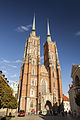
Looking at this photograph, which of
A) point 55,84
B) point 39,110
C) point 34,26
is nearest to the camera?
point 39,110

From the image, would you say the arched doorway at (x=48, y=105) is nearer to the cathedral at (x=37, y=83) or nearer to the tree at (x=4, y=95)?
the cathedral at (x=37, y=83)

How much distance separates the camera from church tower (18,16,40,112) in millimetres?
35844

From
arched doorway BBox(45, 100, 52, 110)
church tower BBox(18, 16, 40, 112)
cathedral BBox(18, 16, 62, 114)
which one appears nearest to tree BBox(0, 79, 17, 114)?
church tower BBox(18, 16, 40, 112)

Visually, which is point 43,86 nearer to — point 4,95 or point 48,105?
point 48,105

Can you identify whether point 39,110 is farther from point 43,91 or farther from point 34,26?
point 34,26

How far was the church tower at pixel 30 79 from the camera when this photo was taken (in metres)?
35.8

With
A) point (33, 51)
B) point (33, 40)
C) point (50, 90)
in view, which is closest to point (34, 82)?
point (50, 90)

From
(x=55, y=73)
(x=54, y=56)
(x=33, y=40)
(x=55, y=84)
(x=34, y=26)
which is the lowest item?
(x=55, y=84)

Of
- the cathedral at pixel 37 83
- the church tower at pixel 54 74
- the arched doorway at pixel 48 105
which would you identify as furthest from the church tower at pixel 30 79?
the church tower at pixel 54 74

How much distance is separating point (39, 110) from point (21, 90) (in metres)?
10.8

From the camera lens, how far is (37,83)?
41.0 metres

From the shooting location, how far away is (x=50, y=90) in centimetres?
4103

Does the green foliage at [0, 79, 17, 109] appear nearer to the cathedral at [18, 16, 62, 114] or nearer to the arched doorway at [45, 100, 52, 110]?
the cathedral at [18, 16, 62, 114]

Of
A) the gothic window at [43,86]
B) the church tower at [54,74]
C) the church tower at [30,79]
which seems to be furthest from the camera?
the church tower at [54,74]
